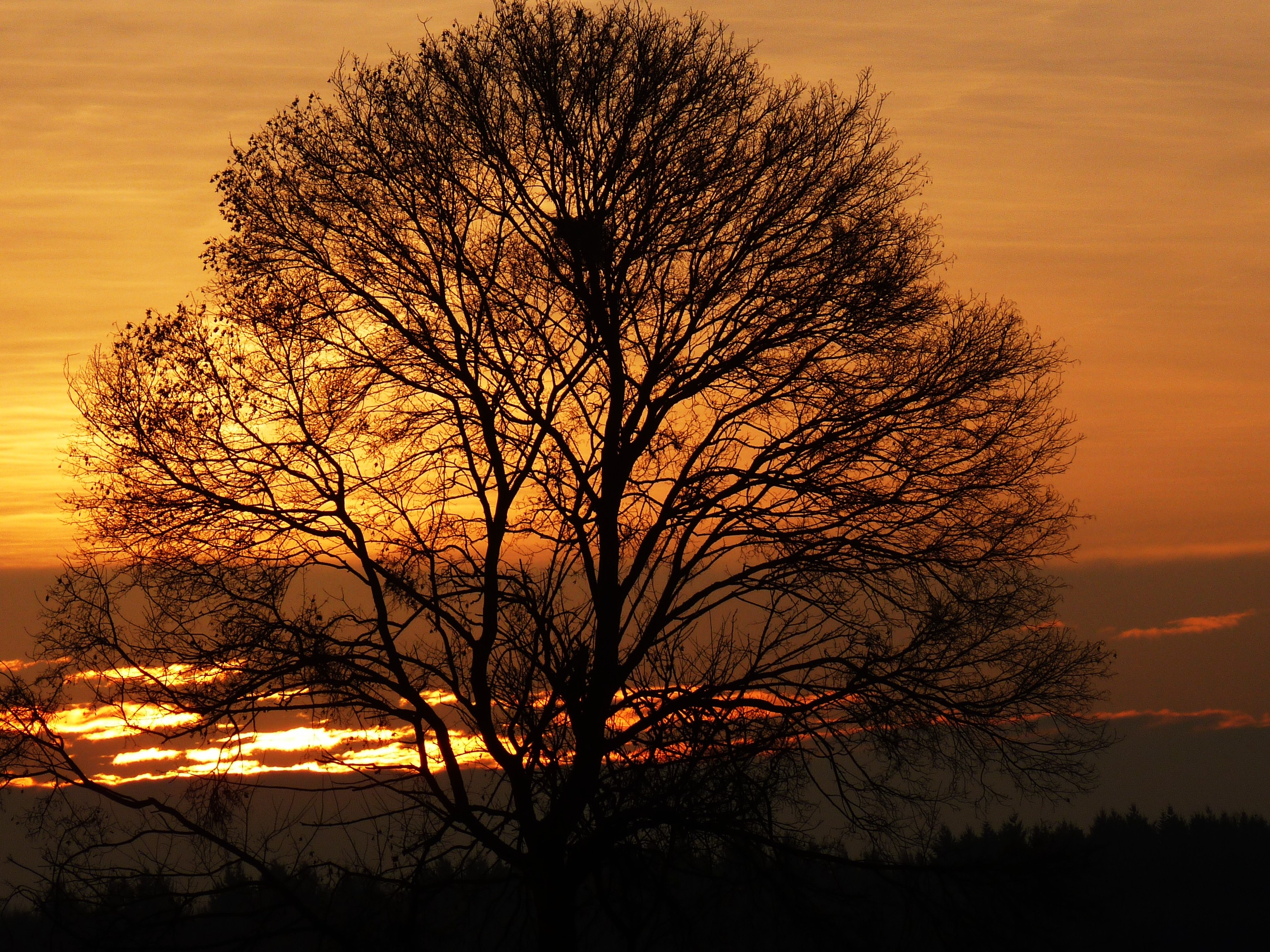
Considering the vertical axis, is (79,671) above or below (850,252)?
below

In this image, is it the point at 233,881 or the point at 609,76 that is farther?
the point at 609,76

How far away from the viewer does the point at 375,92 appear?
13.9 meters

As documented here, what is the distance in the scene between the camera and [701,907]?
11008 millimetres

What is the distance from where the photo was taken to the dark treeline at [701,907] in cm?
1142

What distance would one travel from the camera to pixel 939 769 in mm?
12797

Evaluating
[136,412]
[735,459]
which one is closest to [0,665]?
[136,412]

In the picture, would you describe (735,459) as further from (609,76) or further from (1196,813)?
(1196,813)

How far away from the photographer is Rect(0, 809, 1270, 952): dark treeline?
37.5ft

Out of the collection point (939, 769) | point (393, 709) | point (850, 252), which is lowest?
point (939, 769)

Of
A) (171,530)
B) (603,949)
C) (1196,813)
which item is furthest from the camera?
(1196,813)

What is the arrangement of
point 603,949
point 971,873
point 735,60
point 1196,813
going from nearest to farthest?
point 971,873 < point 735,60 < point 603,949 < point 1196,813

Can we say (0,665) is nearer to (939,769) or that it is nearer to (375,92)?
(375,92)

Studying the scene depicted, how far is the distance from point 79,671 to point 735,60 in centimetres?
1020

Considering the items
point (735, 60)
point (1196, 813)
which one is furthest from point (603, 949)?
point (735, 60)
